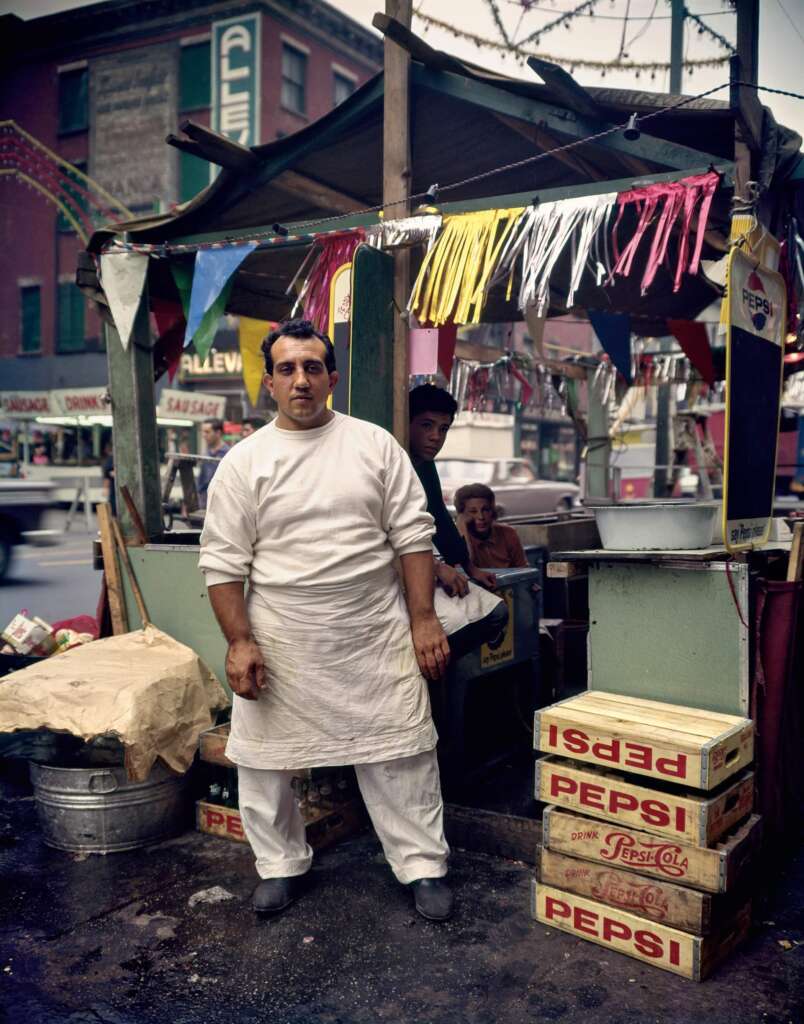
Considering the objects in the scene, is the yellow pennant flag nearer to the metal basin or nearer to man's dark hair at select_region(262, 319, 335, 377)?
man's dark hair at select_region(262, 319, 335, 377)

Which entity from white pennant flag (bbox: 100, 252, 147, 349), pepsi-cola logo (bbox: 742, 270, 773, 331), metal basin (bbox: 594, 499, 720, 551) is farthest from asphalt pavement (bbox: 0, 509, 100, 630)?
pepsi-cola logo (bbox: 742, 270, 773, 331)

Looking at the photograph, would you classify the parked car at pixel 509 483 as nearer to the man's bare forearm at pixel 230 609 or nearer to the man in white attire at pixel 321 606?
the man in white attire at pixel 321 606

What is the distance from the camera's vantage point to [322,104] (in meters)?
25.6

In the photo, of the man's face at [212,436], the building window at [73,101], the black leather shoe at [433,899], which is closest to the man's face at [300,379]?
the black leather shoe at [433,899]

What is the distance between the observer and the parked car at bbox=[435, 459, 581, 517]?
1861 cm

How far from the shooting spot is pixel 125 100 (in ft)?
80.7

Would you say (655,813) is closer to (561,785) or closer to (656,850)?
(656,850)

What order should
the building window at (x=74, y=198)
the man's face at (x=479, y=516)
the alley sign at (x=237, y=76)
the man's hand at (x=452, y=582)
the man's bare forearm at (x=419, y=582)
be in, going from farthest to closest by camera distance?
1. the building window at (x=74, y=198)
2. the alley sign at (x=237, y=76)
3. the man's face at (x=479, y=516)
4. the man's hand at (x=452, y=582)
5. the man's bare forearm at (x=419, y=582)

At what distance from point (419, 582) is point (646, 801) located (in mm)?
1086

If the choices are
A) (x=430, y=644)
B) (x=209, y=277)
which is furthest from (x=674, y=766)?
(x=209, y=277)

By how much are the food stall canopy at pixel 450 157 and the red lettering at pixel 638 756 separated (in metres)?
2.42

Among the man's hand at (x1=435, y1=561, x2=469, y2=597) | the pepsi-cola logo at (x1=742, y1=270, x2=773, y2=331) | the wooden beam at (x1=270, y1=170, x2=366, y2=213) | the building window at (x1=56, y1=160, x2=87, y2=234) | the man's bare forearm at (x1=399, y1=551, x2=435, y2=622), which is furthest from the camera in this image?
the building window at (x1=56, y1=160, x2=87, y2=234)

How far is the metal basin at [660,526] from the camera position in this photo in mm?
3299

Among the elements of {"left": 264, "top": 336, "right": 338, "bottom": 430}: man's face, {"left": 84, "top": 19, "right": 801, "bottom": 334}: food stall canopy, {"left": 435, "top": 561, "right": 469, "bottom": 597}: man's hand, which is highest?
{"left": 84, "top": 19, "right": 801, "bottom": 334}: food stall canopy
